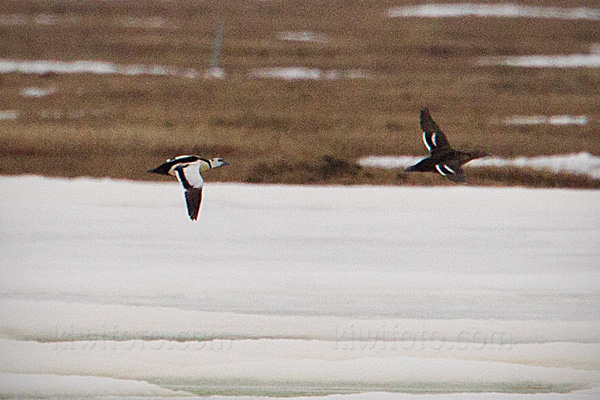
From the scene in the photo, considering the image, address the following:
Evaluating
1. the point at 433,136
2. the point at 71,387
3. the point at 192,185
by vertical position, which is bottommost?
the point at 71,387

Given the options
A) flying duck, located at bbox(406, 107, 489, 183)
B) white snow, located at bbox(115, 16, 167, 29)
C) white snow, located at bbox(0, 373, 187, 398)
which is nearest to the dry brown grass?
white snow, located at bbox(115, 16, 167, 29)

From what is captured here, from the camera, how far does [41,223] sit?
4.27 ft

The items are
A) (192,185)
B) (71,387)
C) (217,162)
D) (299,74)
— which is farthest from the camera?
(299,74)

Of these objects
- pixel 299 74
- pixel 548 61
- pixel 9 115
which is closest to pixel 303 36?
pixel 299 74

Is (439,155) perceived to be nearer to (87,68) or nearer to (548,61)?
(548,61)

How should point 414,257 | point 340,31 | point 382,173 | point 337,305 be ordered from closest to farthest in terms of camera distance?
1. point 337,305
2. point 414,257
3. point 382,173
4. point 340,31

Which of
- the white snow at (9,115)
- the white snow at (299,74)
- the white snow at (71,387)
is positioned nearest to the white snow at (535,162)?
the white snow at (299,74)

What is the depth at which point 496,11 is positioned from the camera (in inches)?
60.2

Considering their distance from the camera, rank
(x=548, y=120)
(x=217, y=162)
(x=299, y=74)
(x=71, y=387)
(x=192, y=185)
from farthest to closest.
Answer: (x=299, y=74) < (x=548, y=120) < (x=217, y=162) < (x=192, y=185) < (x=71, y=387)

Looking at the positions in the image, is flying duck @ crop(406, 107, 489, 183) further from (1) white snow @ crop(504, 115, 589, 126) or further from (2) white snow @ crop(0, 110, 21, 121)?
(2) white snow @ crop(0, 110, 21, 121)

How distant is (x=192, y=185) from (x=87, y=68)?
568mm

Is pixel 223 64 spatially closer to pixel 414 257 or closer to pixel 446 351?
pixel 414 257

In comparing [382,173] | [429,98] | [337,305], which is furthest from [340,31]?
[337,305]

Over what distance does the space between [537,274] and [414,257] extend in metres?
0.24
